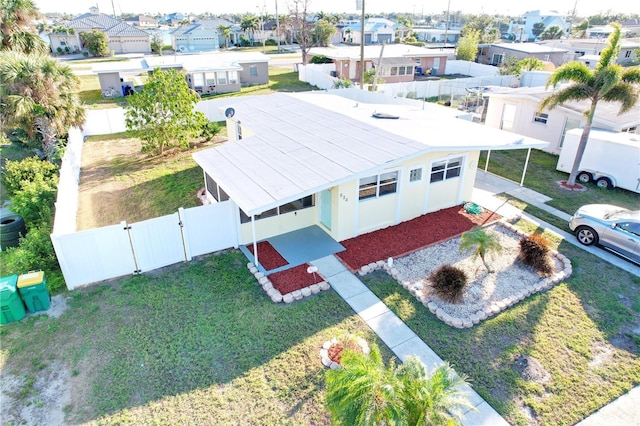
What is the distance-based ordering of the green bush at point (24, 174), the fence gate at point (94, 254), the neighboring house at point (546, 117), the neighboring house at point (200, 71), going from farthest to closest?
the neighboring house at point (200, 71) → the neighboring house at point (546, 117) → the green bush at point (24, 174) → the fence gate at point (94, 254)

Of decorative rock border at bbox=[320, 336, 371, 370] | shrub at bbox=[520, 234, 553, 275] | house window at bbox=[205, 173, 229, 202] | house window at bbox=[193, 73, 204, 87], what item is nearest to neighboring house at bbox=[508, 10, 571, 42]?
house window at bbox=[193, 73, 204, 87]

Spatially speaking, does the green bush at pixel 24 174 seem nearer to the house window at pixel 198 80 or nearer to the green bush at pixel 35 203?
the green bush at pixel 35 203

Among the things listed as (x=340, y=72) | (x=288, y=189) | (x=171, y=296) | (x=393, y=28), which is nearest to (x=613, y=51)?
(x=288, y=189)

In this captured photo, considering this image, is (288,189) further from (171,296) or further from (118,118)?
(118,118)

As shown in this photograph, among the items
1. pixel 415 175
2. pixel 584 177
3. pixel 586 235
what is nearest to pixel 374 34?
pixel 584 177

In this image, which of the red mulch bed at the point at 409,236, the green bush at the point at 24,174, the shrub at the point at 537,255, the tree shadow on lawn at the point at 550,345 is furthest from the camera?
the green bush at the point at 24,174

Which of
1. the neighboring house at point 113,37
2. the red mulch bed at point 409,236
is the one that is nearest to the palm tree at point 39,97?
the red mulch bed at point 409,236
